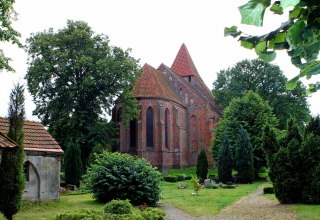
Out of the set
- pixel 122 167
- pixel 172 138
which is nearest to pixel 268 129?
pixel 122 167

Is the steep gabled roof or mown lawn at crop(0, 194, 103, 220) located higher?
the steep gabled roof

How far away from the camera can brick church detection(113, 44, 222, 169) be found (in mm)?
42781

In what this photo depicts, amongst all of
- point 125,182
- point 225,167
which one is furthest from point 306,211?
point 225,167

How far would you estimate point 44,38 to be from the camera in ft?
112

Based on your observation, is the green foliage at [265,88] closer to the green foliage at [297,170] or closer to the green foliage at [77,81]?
the green foliage at [77,81]

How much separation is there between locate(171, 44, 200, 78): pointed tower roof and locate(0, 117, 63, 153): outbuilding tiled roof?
3412 centimetres

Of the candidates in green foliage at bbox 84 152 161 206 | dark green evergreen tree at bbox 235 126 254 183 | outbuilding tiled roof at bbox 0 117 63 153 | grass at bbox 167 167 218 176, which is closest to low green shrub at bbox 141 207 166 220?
green foliage at bbox 84 152 161 206

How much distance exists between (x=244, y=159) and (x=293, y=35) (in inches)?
1277

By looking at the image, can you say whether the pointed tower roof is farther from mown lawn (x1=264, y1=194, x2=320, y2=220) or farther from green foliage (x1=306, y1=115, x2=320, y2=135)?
mown lawn (x1=264, y1=194, x2=320, y2=220)

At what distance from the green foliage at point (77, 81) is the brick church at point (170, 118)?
22.8ft

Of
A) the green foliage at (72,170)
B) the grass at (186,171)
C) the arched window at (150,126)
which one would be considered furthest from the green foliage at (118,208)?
the arched window at (150,126)

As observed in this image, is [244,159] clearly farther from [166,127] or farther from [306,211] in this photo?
[306,211]

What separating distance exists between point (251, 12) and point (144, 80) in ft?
141

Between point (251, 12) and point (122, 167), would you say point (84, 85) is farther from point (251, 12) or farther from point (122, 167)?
point (251, 12)
